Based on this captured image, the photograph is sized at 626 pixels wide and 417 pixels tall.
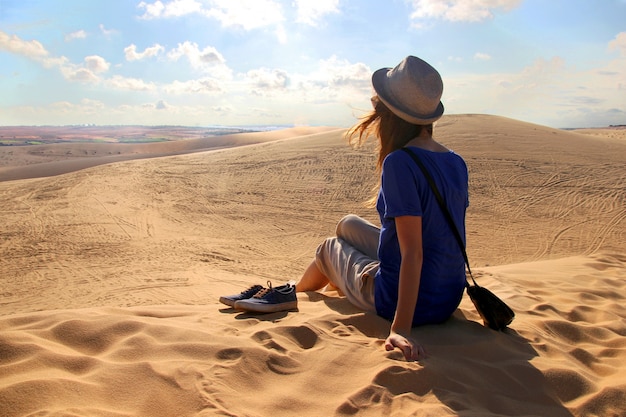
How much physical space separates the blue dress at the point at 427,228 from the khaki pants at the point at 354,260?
0.48ft

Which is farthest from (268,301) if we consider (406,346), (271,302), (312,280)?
(406,346)

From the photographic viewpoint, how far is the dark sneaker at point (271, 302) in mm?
3404

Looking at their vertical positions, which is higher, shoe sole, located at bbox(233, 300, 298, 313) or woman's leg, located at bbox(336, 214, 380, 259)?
woman's leg, located at bbox(336, 214, 380, 259)

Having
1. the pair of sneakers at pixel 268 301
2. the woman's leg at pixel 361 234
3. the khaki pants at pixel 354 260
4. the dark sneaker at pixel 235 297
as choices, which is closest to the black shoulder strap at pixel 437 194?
the khaki pants at pixel 354 260

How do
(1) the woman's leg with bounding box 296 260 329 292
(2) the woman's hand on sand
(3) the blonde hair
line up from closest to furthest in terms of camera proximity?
(2) the woman's hand on sand, (3) the blonde hair, (1) the woman's leg with bounding box 296 260 329 292

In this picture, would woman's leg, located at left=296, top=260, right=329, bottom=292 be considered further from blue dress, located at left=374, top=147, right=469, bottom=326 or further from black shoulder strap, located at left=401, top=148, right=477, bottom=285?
black shoulder strap, located at left=401, top=148, right=477, bottom=285

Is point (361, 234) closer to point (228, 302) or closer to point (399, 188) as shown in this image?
point (399, 188)

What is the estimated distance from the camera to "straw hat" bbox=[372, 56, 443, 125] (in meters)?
2.75

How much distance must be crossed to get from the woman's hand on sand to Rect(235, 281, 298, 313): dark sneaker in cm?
100

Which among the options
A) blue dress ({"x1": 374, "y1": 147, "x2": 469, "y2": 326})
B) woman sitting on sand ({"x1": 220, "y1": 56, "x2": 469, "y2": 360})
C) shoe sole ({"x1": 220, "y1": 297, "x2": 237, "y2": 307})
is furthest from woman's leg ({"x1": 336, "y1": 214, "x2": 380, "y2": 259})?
shoe sole ({"x1": 220, "y1": 297, "x2": 237, "y2": 307})

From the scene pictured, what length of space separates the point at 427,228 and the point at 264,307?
1303mm

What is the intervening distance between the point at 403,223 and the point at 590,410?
4.01 feet

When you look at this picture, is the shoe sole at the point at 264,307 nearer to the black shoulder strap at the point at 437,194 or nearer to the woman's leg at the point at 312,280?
the woman's leg at the point at 312,280

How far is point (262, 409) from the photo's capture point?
2062 millimetres
